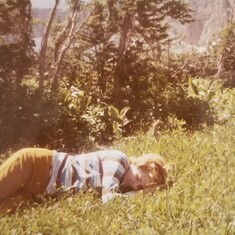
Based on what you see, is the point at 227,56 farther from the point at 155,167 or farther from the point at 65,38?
the point at 155,167

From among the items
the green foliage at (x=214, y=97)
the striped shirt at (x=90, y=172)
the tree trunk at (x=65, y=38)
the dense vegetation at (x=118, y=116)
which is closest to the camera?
the dense vegetation at (x=118, y=116)

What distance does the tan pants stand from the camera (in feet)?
12.9

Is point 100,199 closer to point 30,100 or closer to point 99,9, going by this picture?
point 30,100

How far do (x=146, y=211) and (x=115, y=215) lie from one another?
280 mm

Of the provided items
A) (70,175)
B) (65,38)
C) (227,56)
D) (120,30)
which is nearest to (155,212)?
(70,175)

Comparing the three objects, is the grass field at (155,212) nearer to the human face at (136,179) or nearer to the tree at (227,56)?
the human face at (136,179)

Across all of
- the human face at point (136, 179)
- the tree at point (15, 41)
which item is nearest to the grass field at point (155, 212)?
the human face at point (136, 179)

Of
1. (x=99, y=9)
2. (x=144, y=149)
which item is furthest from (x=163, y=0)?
(x=144, y=149)

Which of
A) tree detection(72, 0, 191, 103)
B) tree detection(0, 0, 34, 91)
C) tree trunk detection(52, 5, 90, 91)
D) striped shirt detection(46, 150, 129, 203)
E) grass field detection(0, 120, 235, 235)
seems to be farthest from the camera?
tree detection(72, 0, 191, 103)

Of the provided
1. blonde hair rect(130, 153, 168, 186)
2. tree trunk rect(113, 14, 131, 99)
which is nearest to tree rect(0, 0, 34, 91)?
tree trunk rect(113, 14, 131, 99)

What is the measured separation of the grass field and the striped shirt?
0.20 metres

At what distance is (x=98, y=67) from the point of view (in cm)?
1430

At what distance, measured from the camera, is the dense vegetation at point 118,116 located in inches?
134

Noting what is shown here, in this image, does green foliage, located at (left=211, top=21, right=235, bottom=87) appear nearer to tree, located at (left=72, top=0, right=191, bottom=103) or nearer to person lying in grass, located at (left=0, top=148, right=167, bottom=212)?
tree, located at (left=72, top=0, right=191, bottom=103)
